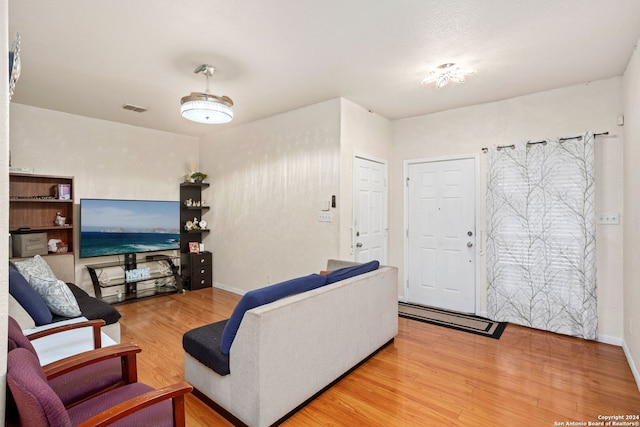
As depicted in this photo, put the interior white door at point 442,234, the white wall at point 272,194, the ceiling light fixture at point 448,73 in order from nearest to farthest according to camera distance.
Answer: the ceiling light fixture at point 448,73
the white wall at point 272,194
the interior white door at point 442,234

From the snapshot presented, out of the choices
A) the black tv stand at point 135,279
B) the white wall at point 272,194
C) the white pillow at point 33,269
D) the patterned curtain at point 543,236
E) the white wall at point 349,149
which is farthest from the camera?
the black tv stand at point 135,279

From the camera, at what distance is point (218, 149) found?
5.57 metres

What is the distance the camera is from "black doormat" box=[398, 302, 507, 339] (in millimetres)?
3605

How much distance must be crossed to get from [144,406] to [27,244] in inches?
146

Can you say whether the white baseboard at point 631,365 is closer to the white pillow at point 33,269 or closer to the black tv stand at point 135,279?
the white pillow at point 33,269

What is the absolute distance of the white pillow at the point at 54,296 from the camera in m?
2.62

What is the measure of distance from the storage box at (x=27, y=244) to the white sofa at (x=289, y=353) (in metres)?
2.93

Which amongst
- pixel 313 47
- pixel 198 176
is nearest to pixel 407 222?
pixel 313 47

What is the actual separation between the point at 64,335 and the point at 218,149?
12.5ft

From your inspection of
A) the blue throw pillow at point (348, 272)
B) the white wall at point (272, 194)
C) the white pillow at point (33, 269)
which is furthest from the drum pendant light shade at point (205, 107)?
the white pillow at point (33, 269)

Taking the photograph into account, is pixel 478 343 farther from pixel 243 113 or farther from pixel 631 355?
pixel 243 113

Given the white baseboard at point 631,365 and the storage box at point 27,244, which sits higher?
the storage box at point 27,244

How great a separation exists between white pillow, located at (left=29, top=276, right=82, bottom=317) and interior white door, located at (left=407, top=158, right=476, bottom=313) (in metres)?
3.93

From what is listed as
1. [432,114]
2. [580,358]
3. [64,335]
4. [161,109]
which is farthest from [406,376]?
[161,109]
